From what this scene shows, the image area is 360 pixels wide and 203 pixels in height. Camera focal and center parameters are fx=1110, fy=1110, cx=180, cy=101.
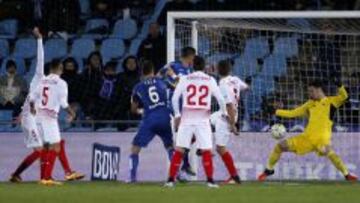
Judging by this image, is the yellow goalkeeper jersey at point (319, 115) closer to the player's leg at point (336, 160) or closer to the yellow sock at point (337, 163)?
the player's leg at point (336, 160)

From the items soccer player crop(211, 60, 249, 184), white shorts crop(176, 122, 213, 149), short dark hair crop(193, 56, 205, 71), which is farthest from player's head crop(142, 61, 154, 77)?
white shorts crop(176, 122, 213, 149)

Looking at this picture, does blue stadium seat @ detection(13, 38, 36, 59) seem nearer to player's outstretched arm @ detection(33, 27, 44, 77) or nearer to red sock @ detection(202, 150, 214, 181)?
player's outstretched arm @ detection(33, 27, 44, 77)

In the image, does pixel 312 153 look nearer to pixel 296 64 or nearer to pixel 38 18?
pixel 296 64

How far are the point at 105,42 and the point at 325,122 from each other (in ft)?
21.2

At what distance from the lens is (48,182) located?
1623 cm

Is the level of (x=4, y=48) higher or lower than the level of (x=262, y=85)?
higher

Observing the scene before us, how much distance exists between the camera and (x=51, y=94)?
16.7 meters

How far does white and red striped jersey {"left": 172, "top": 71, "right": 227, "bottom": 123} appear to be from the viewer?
1540cm

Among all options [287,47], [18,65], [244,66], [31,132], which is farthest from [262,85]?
[18,65]

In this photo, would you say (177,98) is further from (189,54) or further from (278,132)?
(278,132)

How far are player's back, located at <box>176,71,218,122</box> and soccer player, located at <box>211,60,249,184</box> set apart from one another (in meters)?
0.66

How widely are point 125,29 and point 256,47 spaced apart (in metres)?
4.03

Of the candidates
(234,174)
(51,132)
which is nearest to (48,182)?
(51,132)

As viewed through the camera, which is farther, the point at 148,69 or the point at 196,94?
the point at 148,69
